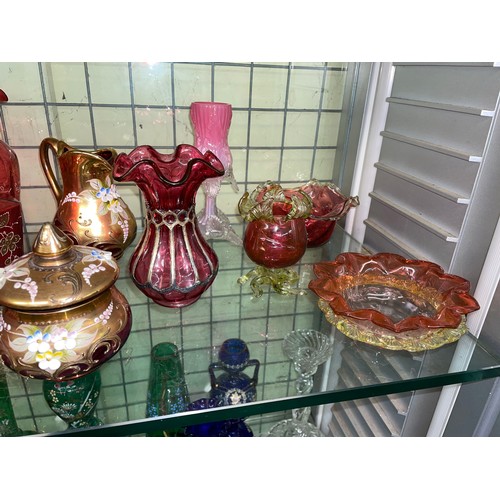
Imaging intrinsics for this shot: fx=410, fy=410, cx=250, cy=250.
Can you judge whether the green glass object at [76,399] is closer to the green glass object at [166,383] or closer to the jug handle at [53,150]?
the green glass object at [166,383]

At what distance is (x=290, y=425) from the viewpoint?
0.60 metres

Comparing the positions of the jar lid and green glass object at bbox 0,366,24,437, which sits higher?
the jar lid

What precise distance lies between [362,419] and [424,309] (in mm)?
244

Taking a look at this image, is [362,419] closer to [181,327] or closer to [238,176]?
[181,327]

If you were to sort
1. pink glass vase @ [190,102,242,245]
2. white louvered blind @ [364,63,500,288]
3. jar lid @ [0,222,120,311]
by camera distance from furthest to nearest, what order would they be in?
pink glass vase @ [190,102,242,245], white louvered blind @ [364,63,500,288], jar lid @ [0,222,120,311]

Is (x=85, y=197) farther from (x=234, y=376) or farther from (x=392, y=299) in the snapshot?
(x=392, y=299)

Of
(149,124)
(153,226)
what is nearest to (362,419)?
(153,226)

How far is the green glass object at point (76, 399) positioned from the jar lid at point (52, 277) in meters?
0.11

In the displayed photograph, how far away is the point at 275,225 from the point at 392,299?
0.62ft

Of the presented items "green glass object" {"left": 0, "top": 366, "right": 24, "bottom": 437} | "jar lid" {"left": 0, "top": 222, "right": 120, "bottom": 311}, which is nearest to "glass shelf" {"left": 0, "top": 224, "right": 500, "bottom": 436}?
"green glass object" {"left": 0, "top": 366, "right": 24, "bottom": 437}

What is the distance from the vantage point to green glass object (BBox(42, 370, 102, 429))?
15.6 inches

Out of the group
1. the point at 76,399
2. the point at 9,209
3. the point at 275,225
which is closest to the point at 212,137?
the point at 275,225

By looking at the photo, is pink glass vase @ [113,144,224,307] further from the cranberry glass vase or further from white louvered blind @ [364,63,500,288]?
white louvered blind @ [364,63,500,288]

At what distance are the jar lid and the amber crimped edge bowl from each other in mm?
244
